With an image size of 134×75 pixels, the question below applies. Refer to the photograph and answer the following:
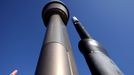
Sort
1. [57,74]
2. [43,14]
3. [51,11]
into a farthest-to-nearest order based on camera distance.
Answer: [43,14] → [51,11] → [57,74]

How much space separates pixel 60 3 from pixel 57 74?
5.33 metres

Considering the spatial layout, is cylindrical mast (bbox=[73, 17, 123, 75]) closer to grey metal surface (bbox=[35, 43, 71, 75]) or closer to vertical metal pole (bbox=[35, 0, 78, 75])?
vertical metal pole (bbox=[35, 0, 78, 75])

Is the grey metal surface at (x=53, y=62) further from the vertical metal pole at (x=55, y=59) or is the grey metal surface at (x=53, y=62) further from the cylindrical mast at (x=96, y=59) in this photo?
the cylindrical mast at (x=96, y=59)

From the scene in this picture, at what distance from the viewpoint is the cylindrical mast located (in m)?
5.02

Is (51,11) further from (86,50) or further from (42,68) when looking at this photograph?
(42,68)

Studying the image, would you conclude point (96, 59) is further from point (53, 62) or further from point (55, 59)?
point (53, 62)

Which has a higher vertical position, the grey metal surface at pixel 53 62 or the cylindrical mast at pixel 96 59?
the cylindrical mast at pixel 96 59

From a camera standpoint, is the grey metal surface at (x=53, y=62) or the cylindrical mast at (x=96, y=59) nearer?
the grey metal surface at (x=53, y=62)

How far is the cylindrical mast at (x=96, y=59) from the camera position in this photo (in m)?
5.02

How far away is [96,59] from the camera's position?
18.1 feet

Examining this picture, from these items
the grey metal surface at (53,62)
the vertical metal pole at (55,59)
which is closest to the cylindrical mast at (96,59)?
the vertical metal pole at (55,59)

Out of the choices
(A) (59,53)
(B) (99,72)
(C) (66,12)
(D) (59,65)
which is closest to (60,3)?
(C) (66,12)

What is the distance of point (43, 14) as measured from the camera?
812cm

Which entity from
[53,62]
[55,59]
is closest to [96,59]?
[55,59]
